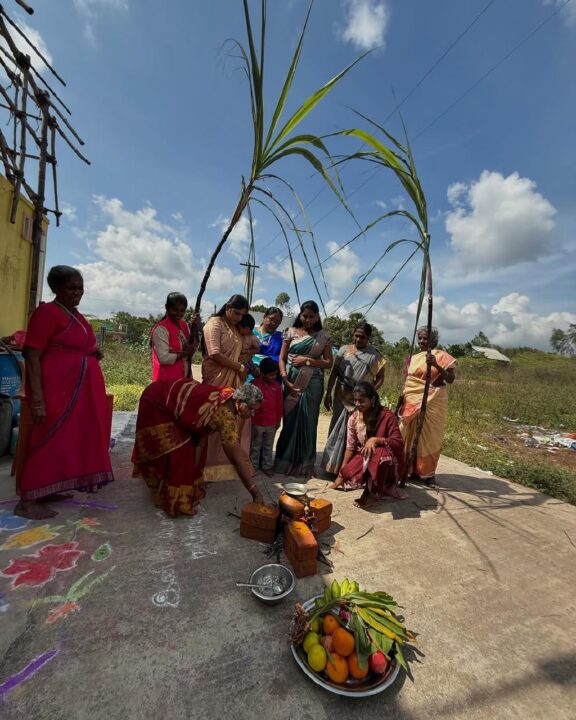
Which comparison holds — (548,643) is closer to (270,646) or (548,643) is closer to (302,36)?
(270,646)

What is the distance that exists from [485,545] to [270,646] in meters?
2.19

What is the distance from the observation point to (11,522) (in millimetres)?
2719

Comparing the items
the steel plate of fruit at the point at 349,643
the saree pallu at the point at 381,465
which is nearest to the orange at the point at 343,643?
the steel plate of fruit at the point at 349,643

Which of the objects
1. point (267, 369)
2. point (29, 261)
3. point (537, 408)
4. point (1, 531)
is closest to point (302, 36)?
point (267, 369)

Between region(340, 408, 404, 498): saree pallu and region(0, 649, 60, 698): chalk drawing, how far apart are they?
9.01 ft

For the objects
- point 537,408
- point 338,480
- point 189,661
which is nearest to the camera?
point 189,661

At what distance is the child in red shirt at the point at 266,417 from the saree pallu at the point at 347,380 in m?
0.73

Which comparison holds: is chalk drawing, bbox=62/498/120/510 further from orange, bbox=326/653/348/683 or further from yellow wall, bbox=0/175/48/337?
yellow wall, bbox=0/175/48/337

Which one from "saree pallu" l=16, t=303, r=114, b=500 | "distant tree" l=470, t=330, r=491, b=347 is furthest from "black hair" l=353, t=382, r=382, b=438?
"distant tree" l=470, t=330, r=491, b=347

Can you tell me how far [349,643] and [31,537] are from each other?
2277mm

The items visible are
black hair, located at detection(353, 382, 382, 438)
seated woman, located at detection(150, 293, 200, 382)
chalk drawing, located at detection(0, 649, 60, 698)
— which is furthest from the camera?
black hair, located at detection(353, 382, 382, 438)

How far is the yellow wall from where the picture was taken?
4.98 m

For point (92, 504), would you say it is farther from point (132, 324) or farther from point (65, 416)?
point (132, 324)

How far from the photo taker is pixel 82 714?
1404mm
